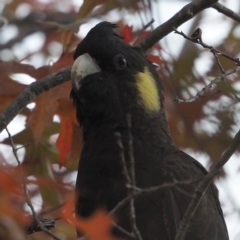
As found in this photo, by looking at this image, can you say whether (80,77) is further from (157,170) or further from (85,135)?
(157,170)

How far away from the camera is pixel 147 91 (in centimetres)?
361

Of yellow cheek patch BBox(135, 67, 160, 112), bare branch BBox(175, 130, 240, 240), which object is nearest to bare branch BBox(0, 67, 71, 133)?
yellow cheek patch BBox(135, 67, 160, 112)

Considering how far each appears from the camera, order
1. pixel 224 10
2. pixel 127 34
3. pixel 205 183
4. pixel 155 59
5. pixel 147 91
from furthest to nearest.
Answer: pixel 155 59, pixel 127 34, pixel 147 91, pixel 224 10, pixel 205 183

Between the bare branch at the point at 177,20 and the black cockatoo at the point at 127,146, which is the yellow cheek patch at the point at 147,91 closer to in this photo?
the black cockatoo at the point at 127,146

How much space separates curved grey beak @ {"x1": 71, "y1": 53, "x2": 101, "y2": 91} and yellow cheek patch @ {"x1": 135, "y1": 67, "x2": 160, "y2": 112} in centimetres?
28

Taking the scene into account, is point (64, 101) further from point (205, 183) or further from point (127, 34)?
point (205, 183)

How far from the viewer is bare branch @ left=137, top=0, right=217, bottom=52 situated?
3.23m

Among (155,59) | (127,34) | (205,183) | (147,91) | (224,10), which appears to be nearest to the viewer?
(205,183)

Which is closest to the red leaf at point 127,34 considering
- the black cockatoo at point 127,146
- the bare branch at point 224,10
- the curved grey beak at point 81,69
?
the black cockatoo at point 127,146

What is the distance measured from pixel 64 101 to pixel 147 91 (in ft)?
1.57

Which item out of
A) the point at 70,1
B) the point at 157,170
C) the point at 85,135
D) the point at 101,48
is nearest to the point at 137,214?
the point at 157,170

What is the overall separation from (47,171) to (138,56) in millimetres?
849

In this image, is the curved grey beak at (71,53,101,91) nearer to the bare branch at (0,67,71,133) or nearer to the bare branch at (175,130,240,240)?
the bare branch at (0,67,71,133)

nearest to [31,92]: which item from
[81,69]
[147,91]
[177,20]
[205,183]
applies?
[81,69]
